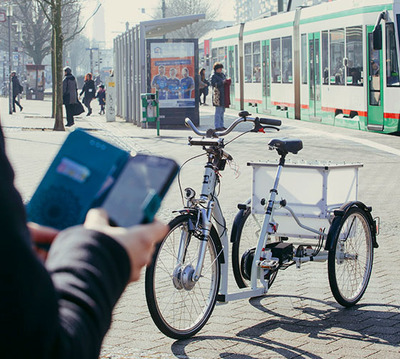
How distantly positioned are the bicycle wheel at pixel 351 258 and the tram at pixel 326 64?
13.1m

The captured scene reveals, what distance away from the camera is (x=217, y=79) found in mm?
21750

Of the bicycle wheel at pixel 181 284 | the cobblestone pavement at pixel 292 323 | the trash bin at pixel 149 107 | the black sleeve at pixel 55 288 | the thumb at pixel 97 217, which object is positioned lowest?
the cobblestone pavement at pixel 292 323

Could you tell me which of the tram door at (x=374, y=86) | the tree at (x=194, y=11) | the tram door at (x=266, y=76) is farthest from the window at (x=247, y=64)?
the tree at (x=194, y=11)

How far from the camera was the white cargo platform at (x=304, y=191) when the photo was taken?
5598mm

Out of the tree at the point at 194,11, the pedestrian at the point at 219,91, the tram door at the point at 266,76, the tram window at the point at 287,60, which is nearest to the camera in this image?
the pedestrian at the point at 219,91

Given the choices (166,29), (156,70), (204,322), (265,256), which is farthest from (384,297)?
(166,29)

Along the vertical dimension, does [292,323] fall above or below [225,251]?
below

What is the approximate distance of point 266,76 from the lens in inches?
1110

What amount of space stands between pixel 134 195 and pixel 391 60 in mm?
18224

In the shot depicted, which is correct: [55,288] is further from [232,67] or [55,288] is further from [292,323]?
[232,67]

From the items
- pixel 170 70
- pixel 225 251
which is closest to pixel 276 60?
pixel 170 70

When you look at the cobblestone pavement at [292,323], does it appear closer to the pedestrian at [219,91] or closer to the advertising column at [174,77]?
the pedestrian at [219,91]

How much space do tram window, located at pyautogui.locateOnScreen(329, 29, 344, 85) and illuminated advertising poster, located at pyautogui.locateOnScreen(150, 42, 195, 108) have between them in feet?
11.9

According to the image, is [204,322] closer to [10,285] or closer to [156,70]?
[10,285]
